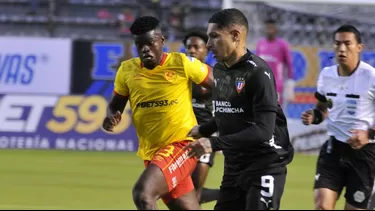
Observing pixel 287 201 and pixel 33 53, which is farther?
pixel 33 53

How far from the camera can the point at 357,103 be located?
831 cm

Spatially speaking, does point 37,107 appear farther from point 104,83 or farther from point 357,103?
point 357,103

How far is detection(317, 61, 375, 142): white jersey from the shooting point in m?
8.28

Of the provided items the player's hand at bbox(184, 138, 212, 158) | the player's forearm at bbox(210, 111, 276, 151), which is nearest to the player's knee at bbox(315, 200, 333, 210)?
the player's forearm at bbox(210, 111, 276, 151)

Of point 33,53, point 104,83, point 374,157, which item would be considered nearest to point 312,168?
point 104,83

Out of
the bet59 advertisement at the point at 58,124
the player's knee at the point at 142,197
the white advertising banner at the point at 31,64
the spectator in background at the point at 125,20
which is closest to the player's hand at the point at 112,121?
the player's knee at the point at 142,197

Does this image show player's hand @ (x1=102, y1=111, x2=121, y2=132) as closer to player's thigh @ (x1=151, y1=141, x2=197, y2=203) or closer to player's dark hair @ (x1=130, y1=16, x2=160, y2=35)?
player's thigh @ (x1=151, y1=141, x2=197, y2=203)

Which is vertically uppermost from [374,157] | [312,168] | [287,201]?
[374,157]

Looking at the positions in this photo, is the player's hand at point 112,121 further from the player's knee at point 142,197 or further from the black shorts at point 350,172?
the black shorts at point 350,172

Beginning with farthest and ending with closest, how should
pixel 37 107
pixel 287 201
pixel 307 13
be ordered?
pixel 307 13, pixel 37 107, pixel 287 201

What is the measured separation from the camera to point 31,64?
19.8 metres

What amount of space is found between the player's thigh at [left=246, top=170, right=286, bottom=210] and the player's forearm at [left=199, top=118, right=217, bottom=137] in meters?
0.55

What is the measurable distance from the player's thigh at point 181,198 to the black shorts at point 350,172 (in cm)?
118

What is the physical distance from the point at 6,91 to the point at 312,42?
272 inches
